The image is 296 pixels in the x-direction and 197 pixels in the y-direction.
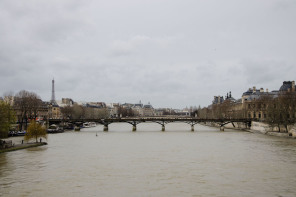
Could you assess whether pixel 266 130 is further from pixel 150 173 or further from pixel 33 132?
pixel 150 173

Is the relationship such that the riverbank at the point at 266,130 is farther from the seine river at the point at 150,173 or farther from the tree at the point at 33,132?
the tree at the point at 33,132

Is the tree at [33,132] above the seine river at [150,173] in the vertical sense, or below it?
above

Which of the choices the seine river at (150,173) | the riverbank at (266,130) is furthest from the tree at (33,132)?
the riverbank at (266,130)

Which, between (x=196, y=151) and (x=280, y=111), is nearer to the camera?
(x=196, y=151)

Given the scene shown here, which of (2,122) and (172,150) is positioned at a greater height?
(2,122)

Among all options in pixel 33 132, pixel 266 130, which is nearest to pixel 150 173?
pixel 33 132

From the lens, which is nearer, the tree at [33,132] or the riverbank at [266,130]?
the tree at [33,132]

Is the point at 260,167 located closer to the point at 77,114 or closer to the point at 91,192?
the point at 91,192

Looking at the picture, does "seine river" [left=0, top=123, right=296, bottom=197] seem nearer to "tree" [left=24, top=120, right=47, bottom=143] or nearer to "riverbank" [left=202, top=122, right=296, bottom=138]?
"tree" [left=24, top=120, right=47, bottom=143]

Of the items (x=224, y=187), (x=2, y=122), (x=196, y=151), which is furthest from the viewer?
(x=2, y=122)

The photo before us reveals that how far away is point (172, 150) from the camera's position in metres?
37.2

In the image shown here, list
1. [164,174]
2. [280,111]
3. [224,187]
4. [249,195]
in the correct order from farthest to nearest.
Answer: [280,111]
[164,174]
[224,187]
[249,195]

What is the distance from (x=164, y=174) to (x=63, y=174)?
7068 millimetres

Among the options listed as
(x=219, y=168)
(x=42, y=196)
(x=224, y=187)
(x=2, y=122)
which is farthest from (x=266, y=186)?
(x=2, y=122)
